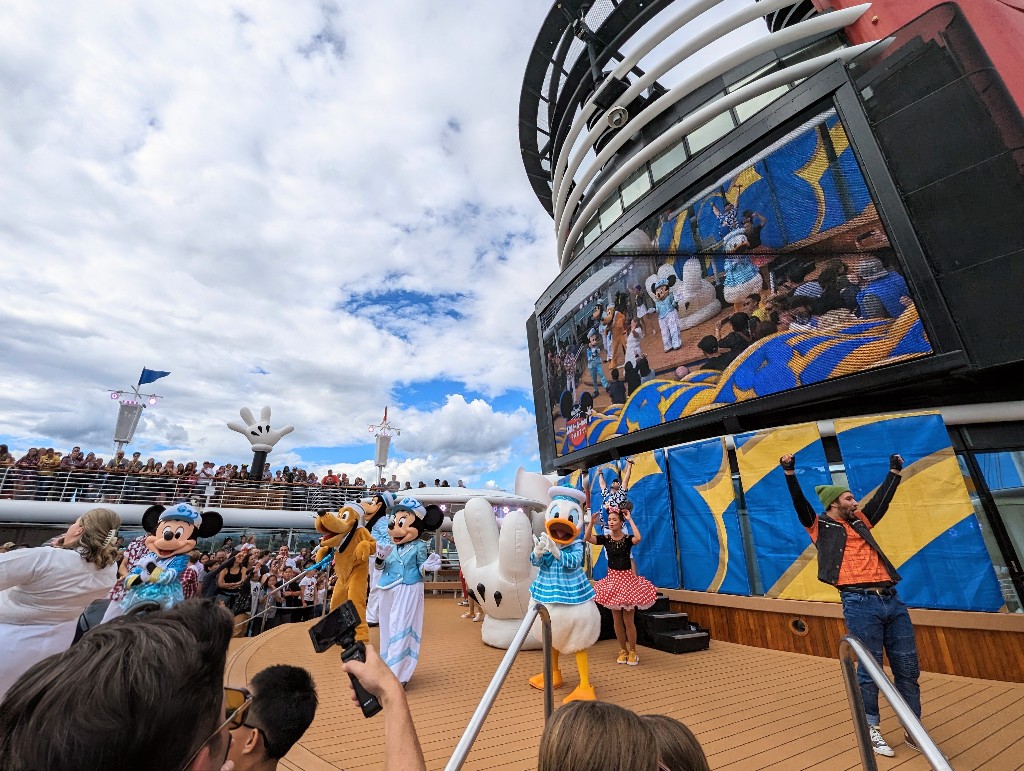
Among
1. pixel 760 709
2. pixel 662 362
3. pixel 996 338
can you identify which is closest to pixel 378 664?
pixel 760 709

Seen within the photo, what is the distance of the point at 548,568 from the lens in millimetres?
4652

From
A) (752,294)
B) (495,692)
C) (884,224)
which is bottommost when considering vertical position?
(495,692)

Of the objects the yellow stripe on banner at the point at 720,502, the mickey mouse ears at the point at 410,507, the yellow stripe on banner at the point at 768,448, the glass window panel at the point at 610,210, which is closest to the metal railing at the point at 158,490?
the mickey mouse ears at the point at 410,507

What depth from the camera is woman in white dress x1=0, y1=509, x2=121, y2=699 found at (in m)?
2.77

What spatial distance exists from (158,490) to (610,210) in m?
17.8

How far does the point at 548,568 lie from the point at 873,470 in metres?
4.59

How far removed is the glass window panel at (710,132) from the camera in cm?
962

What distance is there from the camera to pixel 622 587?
5.55m

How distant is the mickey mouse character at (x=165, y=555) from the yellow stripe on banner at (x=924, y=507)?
7518 millimetres

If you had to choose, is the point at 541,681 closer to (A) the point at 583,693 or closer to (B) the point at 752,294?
(A) the point at 583,693

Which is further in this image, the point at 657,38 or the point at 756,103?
the point at 657,38

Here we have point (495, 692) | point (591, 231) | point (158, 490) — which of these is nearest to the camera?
point (495, 692)

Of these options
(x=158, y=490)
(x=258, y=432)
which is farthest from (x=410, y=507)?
(x=258, y=432)

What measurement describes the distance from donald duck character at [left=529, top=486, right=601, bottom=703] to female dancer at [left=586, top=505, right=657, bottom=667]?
75 centimetres
